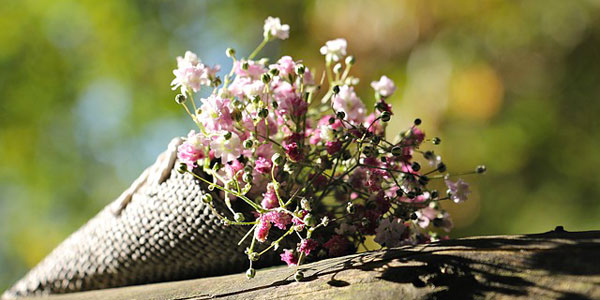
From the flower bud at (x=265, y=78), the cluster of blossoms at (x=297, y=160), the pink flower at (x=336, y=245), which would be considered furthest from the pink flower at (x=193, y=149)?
the pink flower at (x=336, y=245)

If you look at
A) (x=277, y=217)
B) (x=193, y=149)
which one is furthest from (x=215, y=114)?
(x=277, y=217)

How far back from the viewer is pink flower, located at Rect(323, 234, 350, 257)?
775 millimetres

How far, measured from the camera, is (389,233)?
78 cm

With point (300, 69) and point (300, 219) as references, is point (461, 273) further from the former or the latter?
point (300, 69)

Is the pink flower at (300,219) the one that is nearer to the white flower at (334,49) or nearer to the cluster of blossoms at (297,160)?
the cluster of blossoms at (297,160)

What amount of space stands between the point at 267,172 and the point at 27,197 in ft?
12.5

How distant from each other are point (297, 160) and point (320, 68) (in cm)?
325

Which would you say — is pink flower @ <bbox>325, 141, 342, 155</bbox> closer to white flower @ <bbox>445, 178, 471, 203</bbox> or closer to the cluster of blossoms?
the cluster of blossoms

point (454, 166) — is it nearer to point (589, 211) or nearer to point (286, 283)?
point (589, 211)

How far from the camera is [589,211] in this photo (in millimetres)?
3480

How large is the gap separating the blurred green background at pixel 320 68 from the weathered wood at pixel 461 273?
8.56 feet

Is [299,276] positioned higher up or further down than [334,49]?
further down

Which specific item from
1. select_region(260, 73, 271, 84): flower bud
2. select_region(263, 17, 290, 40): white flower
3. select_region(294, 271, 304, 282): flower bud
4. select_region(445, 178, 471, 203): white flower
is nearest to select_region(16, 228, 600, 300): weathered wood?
select_region(294, 271, 304, 282): flower bud

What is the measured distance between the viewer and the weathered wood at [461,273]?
0.52 m
